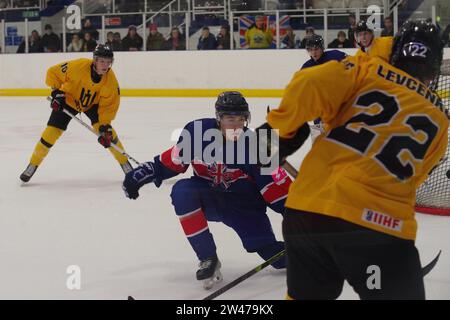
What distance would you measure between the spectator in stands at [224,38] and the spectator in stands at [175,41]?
1.51ft

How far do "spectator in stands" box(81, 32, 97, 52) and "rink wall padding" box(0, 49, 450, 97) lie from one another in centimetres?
7

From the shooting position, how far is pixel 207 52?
745cm

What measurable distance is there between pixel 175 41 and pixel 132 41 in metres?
0.50

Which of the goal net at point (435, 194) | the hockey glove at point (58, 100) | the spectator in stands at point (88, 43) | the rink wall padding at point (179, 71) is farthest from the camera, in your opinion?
the spectator in stands at point (88, 43)

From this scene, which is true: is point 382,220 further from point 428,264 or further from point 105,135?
point 105,135

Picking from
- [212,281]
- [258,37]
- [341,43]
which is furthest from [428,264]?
[258,37]

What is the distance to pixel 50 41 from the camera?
805 centimetres

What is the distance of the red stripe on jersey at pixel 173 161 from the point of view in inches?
80.8

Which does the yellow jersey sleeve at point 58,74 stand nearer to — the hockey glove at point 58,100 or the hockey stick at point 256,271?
the hockey glove at point 58,100

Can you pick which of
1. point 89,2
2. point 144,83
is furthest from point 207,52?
point 89,2

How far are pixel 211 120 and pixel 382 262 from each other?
100cm

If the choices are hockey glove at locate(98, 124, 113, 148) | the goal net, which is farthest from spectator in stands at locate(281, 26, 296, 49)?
the goal net

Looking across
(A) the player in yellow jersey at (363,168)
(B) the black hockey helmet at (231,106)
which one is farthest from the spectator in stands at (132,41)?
(A) the player in yellow jersey at (363,168)

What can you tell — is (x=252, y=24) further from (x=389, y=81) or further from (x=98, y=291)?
(x=389, y=81)
